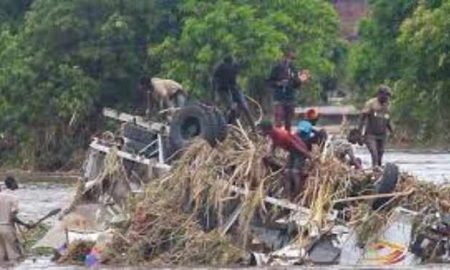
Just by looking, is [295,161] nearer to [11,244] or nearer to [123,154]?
[123,154]

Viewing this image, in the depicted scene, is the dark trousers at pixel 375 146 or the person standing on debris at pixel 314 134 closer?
the person standing on debris at pixel 314 134

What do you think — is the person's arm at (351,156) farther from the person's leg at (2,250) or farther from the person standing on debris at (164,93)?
the person's leg at (2,250)

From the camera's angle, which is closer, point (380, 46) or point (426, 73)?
point (426, 73)

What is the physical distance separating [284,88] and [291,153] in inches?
105

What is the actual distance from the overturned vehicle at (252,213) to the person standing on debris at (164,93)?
94 centimetres

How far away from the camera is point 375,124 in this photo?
2444 centimetres

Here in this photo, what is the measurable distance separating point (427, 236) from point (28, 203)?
1653cm

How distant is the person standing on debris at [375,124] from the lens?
79.6 ft

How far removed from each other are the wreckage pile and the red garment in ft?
1.30

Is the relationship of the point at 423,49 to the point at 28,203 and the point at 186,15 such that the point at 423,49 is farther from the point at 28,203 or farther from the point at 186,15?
the point at 28,203

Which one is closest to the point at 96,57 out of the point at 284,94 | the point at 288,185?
the point at 284,94

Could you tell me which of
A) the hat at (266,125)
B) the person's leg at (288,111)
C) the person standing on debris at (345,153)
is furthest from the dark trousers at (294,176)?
the person's leg at (288,111)

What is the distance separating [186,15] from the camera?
5797cm

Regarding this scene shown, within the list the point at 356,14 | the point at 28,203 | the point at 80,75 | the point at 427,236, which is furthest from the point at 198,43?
the point at 356,14
